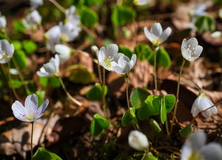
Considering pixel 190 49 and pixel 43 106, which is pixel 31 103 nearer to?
pixel 43 106

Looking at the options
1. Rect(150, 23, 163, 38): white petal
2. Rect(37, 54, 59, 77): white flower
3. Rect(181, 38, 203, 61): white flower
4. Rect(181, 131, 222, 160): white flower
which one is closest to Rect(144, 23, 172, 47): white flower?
Rect(150, 23, 163, 38): white petal

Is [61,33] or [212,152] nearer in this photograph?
[212,152]

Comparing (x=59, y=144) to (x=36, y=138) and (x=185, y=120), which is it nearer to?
(x=36, y=138)

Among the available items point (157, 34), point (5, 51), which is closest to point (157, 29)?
point (157, 34)

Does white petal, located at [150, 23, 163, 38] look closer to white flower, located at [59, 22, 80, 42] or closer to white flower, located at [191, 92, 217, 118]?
white flower, located at [191, 92, 217, 118]

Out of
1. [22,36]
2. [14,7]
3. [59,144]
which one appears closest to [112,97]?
[59,144]

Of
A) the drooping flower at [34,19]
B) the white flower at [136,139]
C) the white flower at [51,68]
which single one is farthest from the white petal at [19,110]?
the drooping flower at [34,19]
